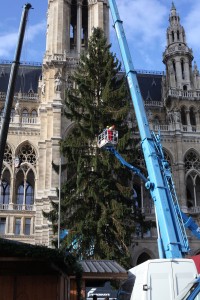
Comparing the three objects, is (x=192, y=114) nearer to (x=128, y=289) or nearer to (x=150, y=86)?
(x=150, y=86)

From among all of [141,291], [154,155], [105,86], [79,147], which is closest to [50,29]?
[105,86]

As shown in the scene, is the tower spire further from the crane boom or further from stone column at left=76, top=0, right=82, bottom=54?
the crane boom

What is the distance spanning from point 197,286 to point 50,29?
36.2 metres

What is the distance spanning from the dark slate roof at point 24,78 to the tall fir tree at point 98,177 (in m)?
19.8

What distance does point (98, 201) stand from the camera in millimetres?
22531

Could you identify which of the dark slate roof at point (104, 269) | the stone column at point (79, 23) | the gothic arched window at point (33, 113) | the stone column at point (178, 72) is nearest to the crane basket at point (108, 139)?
the dark slate roof at point (104, 269)

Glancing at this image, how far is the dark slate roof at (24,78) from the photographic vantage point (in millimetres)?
47031

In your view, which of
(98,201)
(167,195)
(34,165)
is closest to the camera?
(167,195)

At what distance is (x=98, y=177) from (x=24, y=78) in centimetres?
2766

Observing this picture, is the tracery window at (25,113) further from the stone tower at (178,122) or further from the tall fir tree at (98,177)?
the tall fir tree at (98,177)

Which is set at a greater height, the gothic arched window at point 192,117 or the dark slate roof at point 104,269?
the gothic arched window at point 192,117

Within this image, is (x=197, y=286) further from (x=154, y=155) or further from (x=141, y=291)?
(x=154, y=155)

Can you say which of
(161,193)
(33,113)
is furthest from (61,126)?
(161,193)

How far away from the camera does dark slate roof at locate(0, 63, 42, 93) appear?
4703 centimetres
